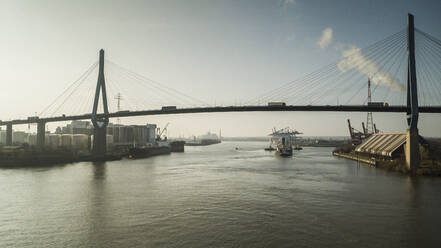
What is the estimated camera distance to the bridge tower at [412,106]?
111 feet

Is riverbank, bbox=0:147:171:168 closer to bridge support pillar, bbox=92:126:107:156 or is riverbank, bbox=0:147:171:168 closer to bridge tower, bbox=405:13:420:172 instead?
bridge support pillar, bbox=92:126:107:156

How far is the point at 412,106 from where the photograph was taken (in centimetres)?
3406

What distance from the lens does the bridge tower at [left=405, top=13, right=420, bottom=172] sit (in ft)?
111

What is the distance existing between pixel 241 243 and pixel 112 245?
6.00 m

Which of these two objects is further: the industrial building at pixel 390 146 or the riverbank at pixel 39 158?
the riverbank at pixel 39 158

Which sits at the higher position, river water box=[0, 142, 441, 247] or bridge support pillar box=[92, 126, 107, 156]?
bridge support pillar box=[92, 126, 107, 156]

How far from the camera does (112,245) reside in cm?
1198

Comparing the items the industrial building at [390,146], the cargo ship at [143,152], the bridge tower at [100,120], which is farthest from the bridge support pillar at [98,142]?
the industrial building at [390,146]

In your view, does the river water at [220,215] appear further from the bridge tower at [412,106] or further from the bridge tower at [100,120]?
the bridge tower at [100,120]

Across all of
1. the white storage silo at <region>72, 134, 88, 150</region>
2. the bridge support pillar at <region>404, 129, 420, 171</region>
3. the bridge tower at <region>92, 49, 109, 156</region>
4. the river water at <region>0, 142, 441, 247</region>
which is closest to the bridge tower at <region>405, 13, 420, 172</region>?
the bridge support pillar at <region>404, 129, 420, 171</region>

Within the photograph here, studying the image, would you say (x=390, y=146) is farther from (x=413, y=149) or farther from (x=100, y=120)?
(x=100, y=120)

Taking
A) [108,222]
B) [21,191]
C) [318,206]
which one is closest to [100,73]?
[21,191]

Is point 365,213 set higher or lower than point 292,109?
lower

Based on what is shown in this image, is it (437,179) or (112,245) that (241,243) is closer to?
(112,245)
